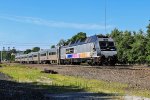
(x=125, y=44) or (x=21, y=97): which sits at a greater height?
(x=125, y=44)

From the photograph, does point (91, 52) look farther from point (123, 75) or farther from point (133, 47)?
point (133, 47)

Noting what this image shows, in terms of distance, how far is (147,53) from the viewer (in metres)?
72.7

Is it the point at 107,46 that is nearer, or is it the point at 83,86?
the point at 83,86

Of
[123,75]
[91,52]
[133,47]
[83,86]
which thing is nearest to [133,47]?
[133,47]

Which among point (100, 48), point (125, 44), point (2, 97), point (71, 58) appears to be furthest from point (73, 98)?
point (125, 44)

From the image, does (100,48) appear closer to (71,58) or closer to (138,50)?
(71,58)

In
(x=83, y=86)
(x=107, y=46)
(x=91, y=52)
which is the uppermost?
(x=107, y=46)

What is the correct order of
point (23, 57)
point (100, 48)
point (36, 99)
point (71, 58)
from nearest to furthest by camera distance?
point (36, 99)
point (100, 48)
point (71, 58)
point (23, 57)

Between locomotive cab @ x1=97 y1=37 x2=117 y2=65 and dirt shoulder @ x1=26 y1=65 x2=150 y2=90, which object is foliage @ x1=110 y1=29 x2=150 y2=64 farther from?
dirt shoulder @ x1=26 y1=65 x2=150 y2=90

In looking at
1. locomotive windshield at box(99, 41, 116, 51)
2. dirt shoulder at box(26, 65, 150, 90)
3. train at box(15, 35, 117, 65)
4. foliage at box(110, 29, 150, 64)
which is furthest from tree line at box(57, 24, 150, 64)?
dirt shoulder at box(26, 65, 150, 90)

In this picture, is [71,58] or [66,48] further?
[66,48]

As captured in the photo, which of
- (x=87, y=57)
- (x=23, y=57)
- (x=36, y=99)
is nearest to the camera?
(x=36, y=99)

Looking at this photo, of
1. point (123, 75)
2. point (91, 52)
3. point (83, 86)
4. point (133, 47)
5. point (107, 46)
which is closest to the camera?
point (83, 86)

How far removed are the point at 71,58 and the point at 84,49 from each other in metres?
8.26
